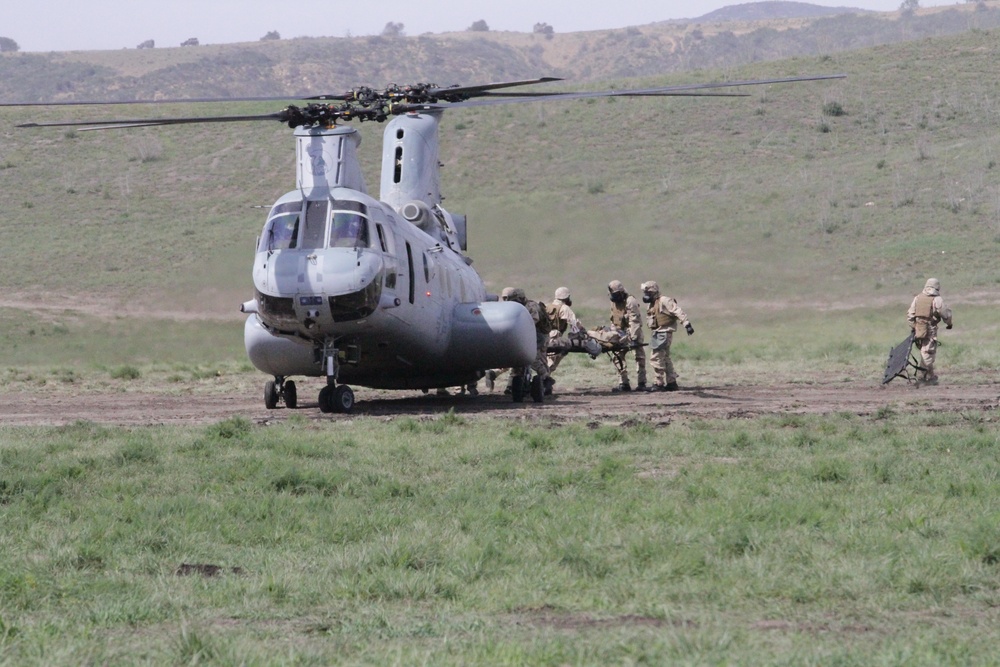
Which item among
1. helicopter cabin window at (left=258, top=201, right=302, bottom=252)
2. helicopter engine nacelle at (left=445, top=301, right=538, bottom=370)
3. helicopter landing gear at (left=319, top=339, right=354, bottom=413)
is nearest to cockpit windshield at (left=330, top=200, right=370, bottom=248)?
helicopter cabin window at (left=258, top=201, right=302, bottom=252)

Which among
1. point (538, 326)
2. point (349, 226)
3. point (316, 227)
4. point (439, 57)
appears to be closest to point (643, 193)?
point (538, 326)

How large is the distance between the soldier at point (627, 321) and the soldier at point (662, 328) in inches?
11.9

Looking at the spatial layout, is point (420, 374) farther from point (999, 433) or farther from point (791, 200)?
point (791, 200)

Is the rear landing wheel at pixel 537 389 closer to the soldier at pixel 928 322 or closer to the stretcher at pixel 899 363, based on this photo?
the stretcher at pixel 899 363

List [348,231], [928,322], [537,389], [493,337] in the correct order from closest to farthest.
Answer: [348,231], [493,337], [537,389], [928,322]

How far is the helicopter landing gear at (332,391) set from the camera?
17.0 meters

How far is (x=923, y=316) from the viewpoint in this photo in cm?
2164

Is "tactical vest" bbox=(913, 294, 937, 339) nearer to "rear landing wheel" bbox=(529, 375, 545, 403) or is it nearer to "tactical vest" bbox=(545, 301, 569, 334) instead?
"tactical vest" bbox=(545, 301, 569, 334)

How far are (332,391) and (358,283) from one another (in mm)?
1746

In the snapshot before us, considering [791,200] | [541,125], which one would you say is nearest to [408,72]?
[541,125]

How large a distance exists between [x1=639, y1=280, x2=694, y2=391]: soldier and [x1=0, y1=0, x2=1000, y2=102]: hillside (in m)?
82.5

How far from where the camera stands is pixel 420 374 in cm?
1939

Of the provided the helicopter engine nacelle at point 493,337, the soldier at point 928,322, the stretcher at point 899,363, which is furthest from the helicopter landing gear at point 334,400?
the soldier at point 928,322

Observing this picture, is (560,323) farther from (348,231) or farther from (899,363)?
(348,231)
